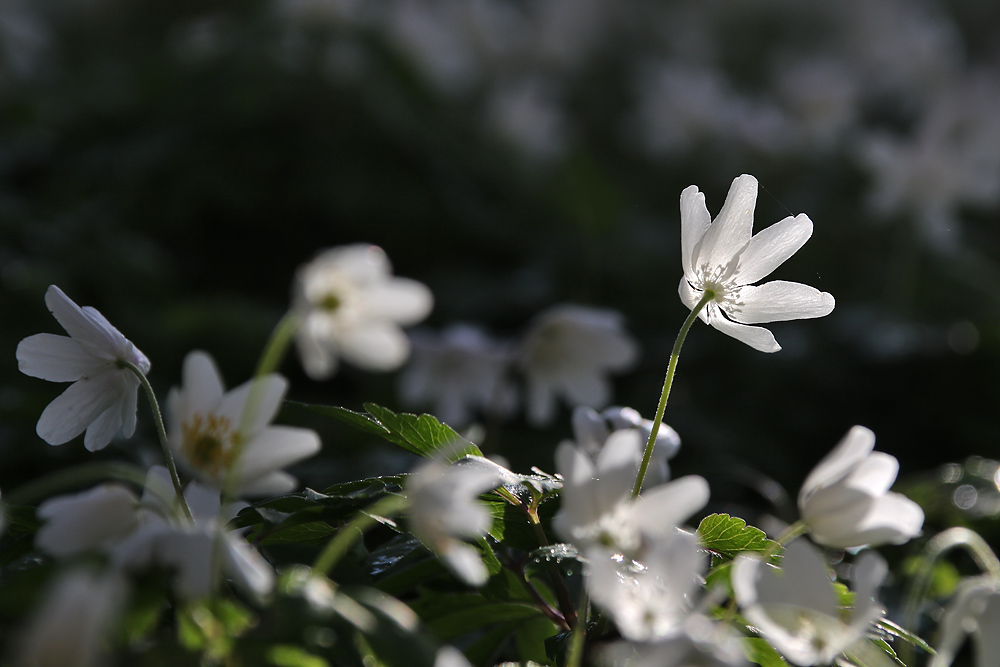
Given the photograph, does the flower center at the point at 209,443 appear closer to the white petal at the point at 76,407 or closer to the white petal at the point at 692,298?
the white petal at the point at 76,407

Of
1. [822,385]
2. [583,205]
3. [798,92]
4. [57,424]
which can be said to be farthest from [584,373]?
[798,92]

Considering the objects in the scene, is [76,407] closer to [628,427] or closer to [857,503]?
[628,427]

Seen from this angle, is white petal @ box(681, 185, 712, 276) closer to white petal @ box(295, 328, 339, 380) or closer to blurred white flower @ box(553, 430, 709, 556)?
blurred white flower @ box(553, 430, 709, 556)

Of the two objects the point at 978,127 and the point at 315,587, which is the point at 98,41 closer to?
the point at 978,127

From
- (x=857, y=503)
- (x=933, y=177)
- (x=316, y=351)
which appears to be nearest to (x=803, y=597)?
(x=857, y=503)

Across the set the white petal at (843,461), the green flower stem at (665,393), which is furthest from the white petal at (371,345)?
the white petal at (843,461)

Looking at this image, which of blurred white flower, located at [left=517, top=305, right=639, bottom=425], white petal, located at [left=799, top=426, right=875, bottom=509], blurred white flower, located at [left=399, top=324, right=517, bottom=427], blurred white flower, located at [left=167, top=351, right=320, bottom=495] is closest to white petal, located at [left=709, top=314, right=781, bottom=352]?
white petal, located at [left=799, top=426, right=875, bottom=509]
